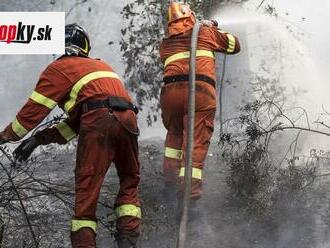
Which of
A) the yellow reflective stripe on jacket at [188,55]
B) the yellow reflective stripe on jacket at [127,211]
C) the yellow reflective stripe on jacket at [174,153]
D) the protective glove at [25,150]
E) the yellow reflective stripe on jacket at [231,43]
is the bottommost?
the yellow reflective stripe on jacket at [127,211]

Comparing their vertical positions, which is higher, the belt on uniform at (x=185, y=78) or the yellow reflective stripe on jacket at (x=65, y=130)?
the belt on uniform at (x=185, y=78)

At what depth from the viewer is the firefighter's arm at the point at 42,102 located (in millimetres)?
4133

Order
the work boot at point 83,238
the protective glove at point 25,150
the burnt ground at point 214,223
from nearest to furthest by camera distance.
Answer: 1. the work boot at point 83,238
2. the protective glove at point 25,150
3. the burnt ground at point 214,223

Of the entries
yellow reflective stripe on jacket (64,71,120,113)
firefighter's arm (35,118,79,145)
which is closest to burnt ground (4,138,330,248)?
firefighter's arm (35,118,79,145)

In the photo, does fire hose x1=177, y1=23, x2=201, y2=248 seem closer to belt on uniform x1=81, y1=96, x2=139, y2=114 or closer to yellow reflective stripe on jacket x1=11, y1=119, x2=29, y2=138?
belt on uniform x1=81, y1=96, x2=139, y2=114

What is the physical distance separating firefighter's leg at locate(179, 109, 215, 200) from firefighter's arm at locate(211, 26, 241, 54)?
62cm

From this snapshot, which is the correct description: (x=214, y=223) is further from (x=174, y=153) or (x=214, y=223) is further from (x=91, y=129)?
(x=91, y=129)

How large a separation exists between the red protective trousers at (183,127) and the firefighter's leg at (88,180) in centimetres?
122

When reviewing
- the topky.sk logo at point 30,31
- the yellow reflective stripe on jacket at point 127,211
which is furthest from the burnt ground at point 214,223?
the topky.sk logo at point 30,31

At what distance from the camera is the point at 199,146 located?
17.4 ft

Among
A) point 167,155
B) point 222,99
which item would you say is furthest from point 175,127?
point 222,99

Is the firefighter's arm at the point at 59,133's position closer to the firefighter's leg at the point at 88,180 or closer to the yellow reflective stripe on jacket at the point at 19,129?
the yellow reflective stripe on jacket at the point at 19,129

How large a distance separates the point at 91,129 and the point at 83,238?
725 mm

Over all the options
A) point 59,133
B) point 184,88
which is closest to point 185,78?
point 184,88
